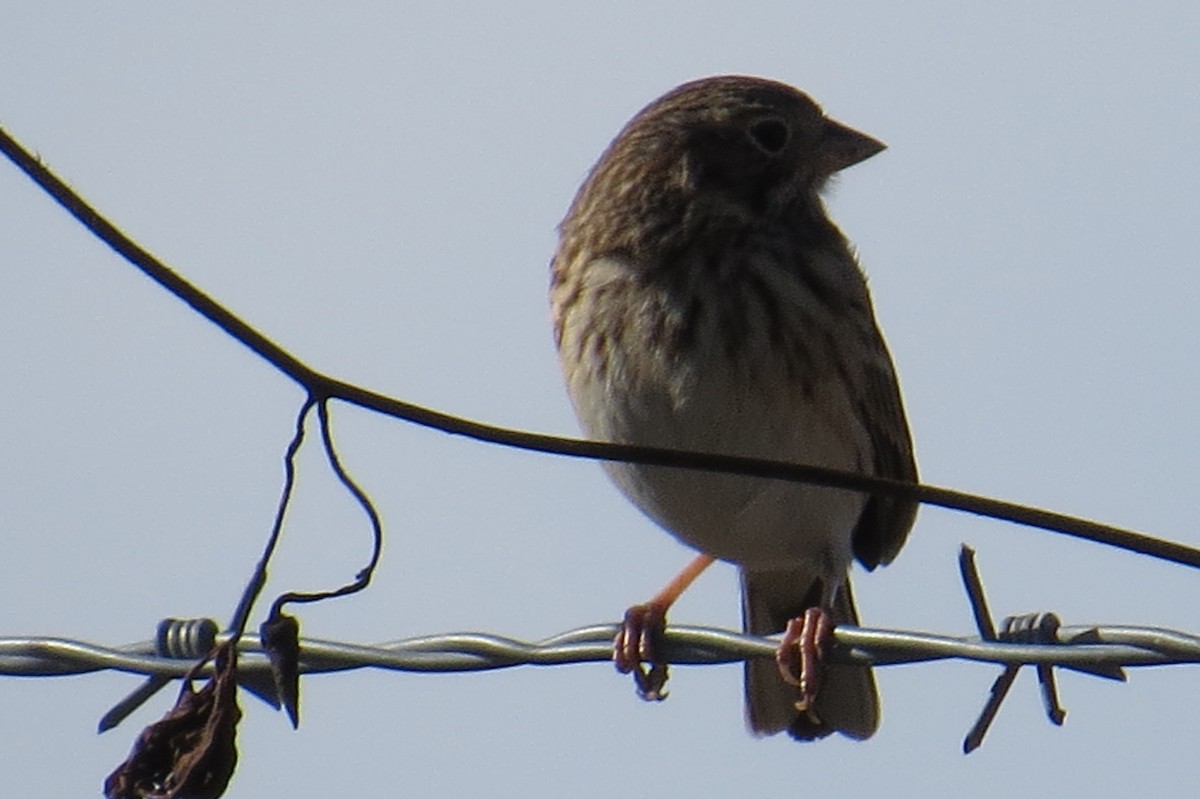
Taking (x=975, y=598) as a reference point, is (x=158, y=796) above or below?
below

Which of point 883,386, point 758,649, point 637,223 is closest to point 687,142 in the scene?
point 637,223

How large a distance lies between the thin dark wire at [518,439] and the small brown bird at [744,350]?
7.90 ft

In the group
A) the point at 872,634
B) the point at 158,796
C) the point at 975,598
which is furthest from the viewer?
the point at 872,634

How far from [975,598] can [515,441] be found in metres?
1.20

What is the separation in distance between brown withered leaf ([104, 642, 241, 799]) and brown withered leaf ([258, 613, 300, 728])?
0.16ft

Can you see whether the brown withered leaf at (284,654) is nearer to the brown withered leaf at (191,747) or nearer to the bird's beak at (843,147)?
the brown withered leaf at (191,747)

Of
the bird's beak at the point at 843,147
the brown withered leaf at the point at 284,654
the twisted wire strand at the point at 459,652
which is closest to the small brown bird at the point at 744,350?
the bird's beak at the point at 843,147

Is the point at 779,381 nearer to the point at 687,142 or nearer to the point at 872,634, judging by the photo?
the point at 687,142

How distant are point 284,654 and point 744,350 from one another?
2821 mm

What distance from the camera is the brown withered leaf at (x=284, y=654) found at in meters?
2.80

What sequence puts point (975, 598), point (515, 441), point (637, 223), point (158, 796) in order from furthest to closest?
point (637, 223) < point (975, 598) < point (158, 796) < point (515, 441)

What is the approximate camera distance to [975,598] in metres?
3.44

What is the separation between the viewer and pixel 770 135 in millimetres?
6191

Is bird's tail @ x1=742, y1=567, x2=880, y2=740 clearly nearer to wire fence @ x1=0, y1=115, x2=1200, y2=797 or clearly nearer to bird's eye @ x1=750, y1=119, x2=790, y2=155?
bird's eye @ x1=750, y1=119, x2=790, y2=155
